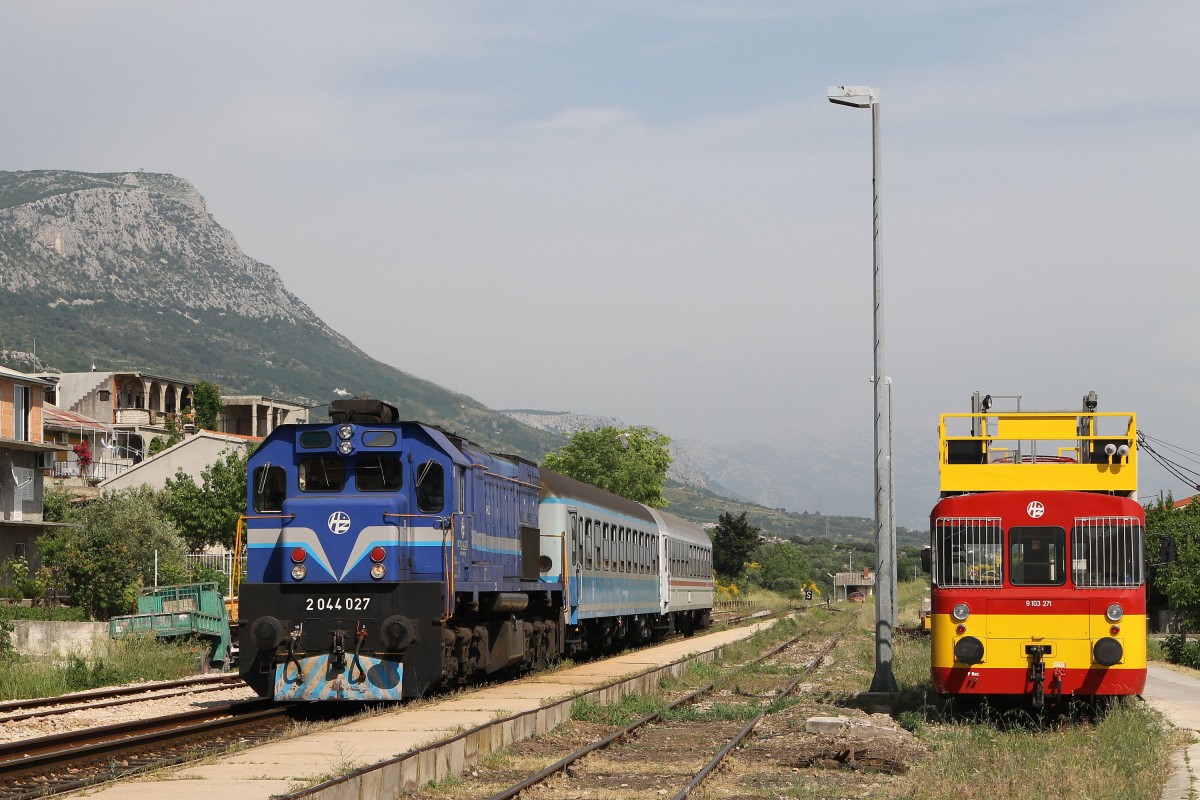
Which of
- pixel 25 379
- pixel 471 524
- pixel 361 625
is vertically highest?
pixel 25 379

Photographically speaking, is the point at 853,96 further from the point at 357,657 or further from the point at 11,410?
the point at 11,410

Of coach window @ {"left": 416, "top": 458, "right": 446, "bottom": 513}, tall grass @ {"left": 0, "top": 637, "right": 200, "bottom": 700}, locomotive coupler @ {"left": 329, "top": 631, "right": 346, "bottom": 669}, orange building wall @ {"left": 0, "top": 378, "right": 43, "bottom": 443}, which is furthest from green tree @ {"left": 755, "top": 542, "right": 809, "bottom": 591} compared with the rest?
locomotive coupler @ {"left": 329, "top": 631, "right": 346, "bottom": 669}

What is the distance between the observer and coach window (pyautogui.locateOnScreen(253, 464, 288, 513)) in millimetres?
19984

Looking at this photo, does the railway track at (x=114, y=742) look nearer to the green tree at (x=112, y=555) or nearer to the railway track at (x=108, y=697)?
the railway track at (x=108, y=697)

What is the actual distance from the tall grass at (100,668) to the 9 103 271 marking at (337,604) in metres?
7.32

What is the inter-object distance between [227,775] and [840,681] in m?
16.1

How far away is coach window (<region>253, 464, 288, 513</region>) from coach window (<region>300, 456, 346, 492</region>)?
0.30 m

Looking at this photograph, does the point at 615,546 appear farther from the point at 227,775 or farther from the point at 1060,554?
the point at 227,775

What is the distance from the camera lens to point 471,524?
21141 millimetres

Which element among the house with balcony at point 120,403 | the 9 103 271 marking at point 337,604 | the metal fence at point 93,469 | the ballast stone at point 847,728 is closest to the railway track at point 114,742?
the 9 103 271 marking at point 337,604

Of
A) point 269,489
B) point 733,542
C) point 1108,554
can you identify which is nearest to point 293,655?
point 269,489

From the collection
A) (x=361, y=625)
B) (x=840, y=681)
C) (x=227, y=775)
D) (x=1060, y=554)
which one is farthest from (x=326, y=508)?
(x=840, y=681)

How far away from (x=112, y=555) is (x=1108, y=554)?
34.3 m

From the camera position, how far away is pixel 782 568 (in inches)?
5881
